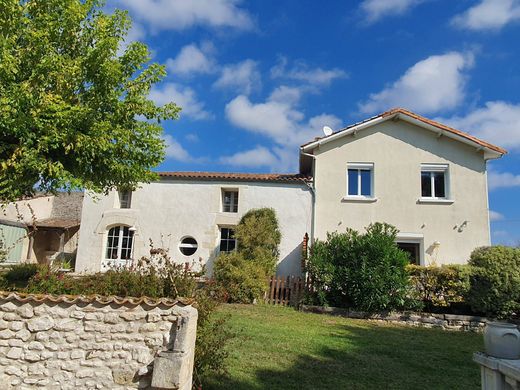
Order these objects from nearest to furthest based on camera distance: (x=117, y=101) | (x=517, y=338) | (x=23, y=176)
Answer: (x=517, y=338), (x=23, y=176), (x=117, y=101)

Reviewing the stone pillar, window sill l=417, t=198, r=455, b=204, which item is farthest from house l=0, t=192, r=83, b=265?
the stone pillar

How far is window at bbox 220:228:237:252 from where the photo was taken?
1697 centimetres

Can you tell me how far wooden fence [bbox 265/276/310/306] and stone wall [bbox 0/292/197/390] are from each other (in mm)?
8285

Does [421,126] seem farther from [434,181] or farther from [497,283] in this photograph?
[497,283]

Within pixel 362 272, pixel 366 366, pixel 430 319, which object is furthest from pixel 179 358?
pixel 430 319

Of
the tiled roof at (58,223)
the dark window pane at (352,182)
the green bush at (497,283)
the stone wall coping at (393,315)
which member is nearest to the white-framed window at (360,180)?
the dark window pane at (352,182)

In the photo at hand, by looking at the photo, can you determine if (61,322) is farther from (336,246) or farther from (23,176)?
(336,246)

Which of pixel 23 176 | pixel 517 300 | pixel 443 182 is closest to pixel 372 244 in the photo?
pixel 517 300

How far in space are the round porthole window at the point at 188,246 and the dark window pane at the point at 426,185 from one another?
32.7ft

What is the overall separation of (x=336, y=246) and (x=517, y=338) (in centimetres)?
893

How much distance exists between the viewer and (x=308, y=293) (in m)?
12.6

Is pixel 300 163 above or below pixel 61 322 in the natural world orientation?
above

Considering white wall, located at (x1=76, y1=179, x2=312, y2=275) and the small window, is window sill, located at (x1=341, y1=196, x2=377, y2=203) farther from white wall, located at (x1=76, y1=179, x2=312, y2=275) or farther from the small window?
the small window

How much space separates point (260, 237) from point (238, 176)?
10.8 feet
